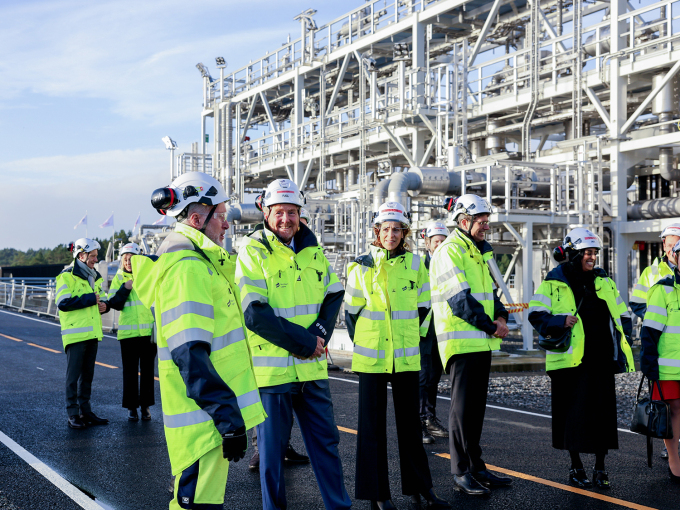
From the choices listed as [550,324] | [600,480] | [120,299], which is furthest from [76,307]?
[600,480]

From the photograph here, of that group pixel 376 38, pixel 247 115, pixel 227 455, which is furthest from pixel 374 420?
pixel 247 115

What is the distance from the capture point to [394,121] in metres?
22.3

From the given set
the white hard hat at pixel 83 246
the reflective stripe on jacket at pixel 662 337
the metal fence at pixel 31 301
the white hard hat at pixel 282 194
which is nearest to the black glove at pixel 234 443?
the white hard hat at pixel 282 194

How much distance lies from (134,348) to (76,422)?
1.04 metres

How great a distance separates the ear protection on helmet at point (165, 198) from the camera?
135 inches

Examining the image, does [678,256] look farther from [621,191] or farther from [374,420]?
[621,191]

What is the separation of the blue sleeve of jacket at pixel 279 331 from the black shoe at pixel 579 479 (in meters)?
2.71

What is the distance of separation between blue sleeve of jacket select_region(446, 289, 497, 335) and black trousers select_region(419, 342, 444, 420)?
227cm

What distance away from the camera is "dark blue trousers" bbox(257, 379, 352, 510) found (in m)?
4.12

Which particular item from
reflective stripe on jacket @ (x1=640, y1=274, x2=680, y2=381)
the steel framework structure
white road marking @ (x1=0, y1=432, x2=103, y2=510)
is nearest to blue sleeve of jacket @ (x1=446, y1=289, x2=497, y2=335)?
reflective stripe on jacket @ (x1=640, y1=274, x2=680, y2=381)

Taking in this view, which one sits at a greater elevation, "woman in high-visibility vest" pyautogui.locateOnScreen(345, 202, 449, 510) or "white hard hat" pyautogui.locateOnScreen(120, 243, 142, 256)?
"white hard hat" pyautogui.locateOnScreen(120, 243, 142, 256)

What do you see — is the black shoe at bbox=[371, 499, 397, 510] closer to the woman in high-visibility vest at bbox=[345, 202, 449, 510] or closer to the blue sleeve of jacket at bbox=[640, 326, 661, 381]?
the woman in high-visibility vest at bbox=[345, 202, 449, 510]

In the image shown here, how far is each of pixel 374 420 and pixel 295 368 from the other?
97cm

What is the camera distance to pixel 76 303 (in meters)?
8.00
